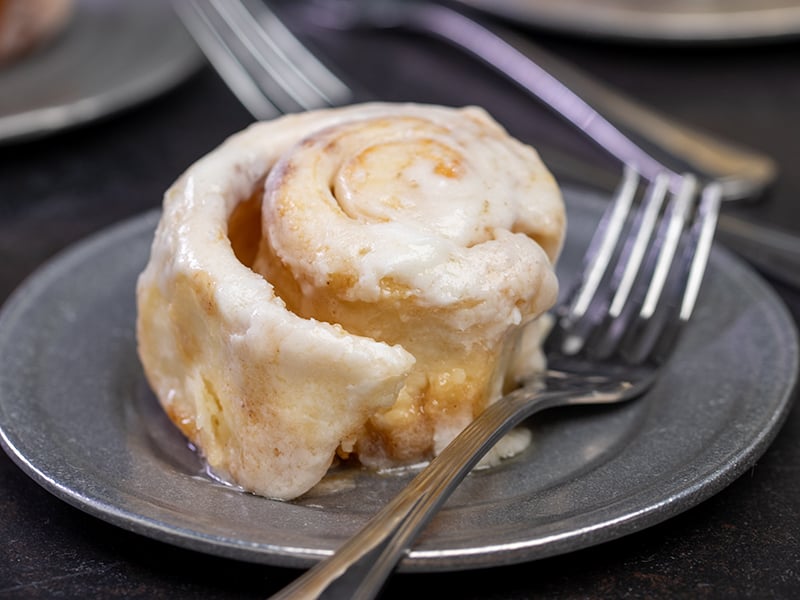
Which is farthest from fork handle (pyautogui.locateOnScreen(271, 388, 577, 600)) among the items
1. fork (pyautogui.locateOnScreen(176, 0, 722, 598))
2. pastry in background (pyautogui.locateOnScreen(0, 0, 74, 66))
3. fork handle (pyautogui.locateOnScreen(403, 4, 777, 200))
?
pastry in background (pyautogui.locateOnScreen(0, 0, 74, 66))

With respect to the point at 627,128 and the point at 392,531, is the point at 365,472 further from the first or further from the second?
the point at 627,128

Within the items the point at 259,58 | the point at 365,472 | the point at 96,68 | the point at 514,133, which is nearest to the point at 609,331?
the point at 365,472

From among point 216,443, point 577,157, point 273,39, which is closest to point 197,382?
point 216,443

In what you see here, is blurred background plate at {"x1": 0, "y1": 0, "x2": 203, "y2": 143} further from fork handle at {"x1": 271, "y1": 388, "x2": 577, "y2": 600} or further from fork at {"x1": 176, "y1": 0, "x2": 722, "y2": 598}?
fork handle at {"x1": 271, "y1": 388, "x2": 577, "y2": 600}

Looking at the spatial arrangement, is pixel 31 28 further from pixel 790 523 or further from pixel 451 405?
pixel 790 523

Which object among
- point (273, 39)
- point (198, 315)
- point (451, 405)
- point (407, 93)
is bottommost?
point (407, 93)
